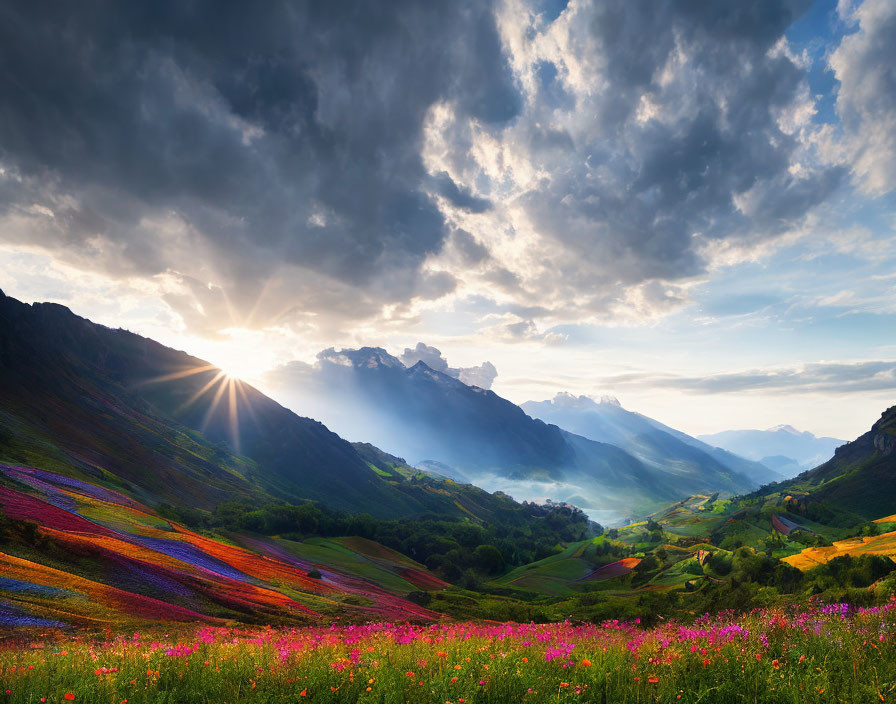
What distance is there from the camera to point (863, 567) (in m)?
35.6

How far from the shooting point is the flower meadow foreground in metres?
5.32

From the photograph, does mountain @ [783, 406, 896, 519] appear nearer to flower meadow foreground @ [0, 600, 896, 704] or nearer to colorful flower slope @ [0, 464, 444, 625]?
colorful flower slope @ [0, 464, 444, 625]

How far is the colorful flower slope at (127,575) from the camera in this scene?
24.7 metres

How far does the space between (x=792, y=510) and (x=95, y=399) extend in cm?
26145

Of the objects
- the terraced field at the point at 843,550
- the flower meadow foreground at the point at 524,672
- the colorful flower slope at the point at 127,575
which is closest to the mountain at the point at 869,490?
the terraced field at the point at 843,550

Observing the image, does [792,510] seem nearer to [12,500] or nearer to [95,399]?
[12,500]

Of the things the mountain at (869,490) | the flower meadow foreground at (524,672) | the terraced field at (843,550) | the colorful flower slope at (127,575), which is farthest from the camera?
the mountain at (869,490)

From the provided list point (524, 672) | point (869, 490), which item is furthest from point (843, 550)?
point (869, 490)

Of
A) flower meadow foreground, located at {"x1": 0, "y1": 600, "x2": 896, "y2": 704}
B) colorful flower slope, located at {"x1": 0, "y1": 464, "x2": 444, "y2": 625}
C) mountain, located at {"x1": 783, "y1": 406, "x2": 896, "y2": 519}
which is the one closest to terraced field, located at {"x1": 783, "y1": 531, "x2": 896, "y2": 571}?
colorful flower slope, located at {"x1": 0, "y1": 464, "x2": 444, "y2": 625}

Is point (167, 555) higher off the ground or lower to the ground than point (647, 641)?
lower

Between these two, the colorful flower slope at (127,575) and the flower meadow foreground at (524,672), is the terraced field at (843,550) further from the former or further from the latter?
the flower meadow foreground at (524,672)

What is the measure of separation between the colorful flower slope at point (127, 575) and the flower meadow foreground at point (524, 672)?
23.0 m

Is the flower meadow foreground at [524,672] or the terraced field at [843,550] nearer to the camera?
the flower meadow foreground at [524,672]

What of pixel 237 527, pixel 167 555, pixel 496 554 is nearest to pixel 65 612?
pixel 167 555
